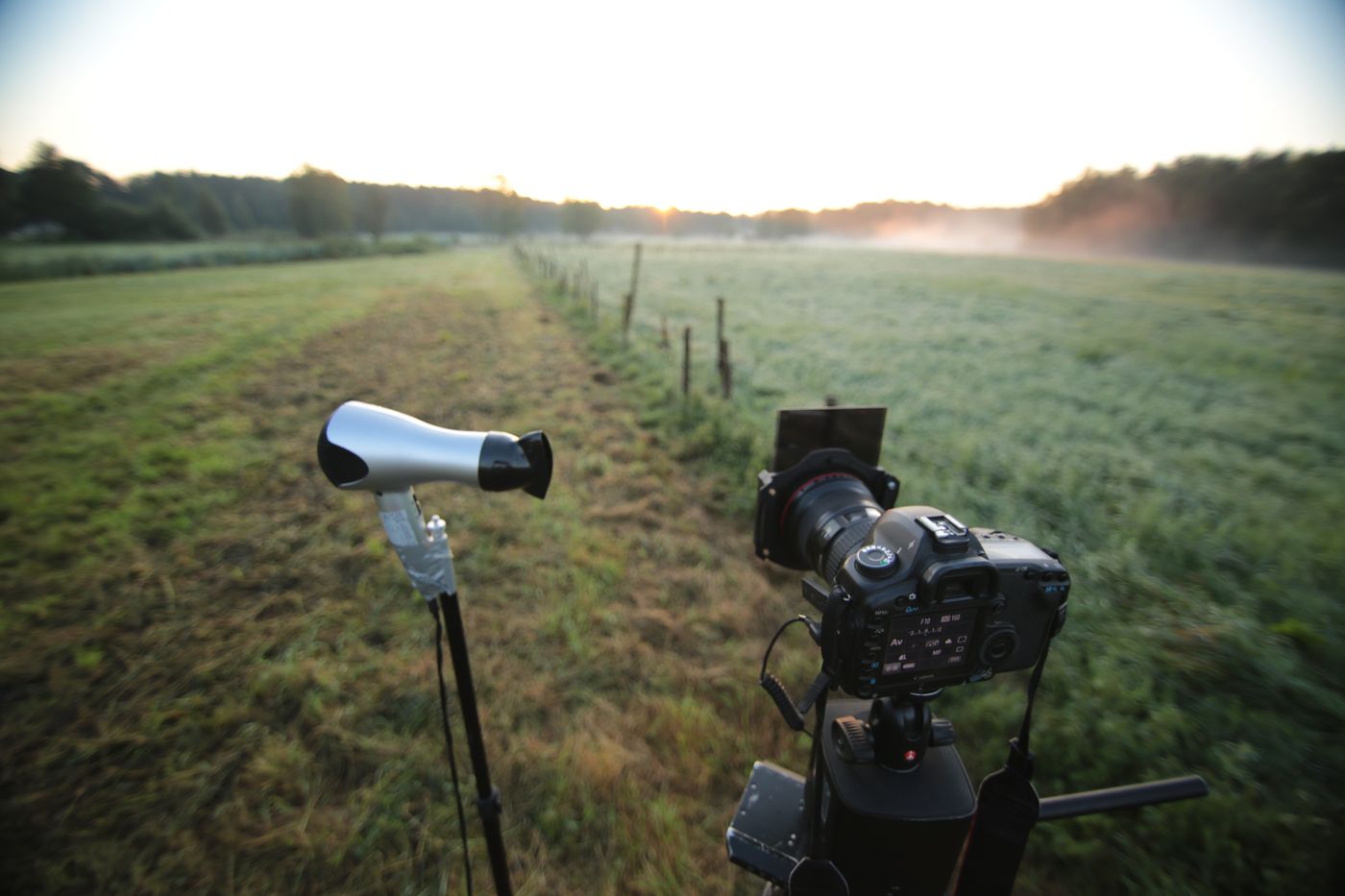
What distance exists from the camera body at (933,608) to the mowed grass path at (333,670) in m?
1.94

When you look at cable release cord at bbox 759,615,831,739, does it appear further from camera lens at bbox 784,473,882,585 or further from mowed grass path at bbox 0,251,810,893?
mowed grass path at bbox 0,251,810,893

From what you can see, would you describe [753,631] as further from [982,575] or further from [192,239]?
[192,239]

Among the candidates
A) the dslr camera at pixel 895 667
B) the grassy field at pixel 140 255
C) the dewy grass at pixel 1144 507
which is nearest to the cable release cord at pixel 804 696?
the dslr camera at pixel 895 667

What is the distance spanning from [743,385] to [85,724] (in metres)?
8.48

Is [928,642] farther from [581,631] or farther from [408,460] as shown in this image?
[581,631]

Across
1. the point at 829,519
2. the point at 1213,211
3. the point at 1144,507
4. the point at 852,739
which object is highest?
the point at 1213,211

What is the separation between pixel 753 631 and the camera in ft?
13.0

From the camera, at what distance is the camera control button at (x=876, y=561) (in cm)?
118

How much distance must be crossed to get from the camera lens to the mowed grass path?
5.95 feet

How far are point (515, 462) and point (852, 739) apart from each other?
121 cm

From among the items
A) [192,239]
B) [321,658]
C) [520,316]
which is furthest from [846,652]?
[192,239]

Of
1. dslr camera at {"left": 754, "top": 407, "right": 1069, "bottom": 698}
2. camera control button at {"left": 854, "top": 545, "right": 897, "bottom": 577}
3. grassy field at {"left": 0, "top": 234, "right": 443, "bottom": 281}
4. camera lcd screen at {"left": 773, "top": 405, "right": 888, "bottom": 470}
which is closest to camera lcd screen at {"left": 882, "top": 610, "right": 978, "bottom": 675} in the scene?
dslr camera at {"left": 754, "top": 407, "right": 1069, "bottom": 698}

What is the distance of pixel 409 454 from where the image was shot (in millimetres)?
1200

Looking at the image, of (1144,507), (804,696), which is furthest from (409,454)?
(1144,507)
